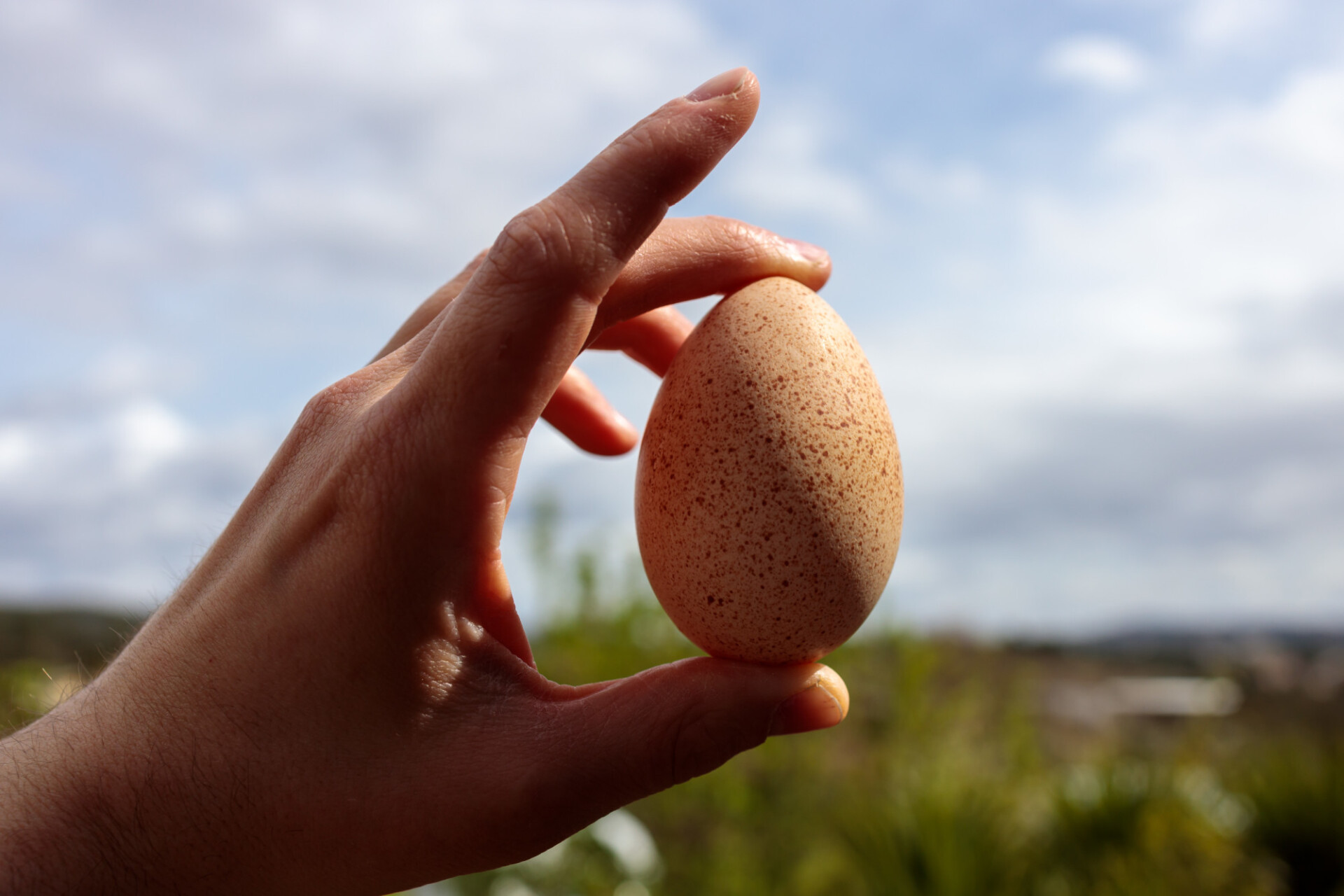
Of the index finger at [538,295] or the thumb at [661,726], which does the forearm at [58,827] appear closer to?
the thumb at [661,726]

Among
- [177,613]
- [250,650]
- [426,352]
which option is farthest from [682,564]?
[177,613]

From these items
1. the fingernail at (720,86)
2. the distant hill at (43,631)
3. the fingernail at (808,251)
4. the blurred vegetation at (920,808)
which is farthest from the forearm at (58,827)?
the distant hill at (43,631)

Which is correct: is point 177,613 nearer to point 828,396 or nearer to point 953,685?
point 828,396

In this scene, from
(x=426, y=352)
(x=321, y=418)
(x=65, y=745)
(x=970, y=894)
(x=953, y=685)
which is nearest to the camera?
(x=426, y=352)

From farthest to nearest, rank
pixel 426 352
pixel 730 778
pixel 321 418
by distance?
pixel 730 778 → pixel 321 418 → pixel 426 352

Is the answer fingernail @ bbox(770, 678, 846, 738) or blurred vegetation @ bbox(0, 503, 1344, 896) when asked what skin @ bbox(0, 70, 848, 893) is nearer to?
fingernail @ bbox(770, 678, 846, 738)

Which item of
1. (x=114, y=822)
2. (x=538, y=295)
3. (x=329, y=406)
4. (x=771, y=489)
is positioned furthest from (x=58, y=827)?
(x=771, y=489)
